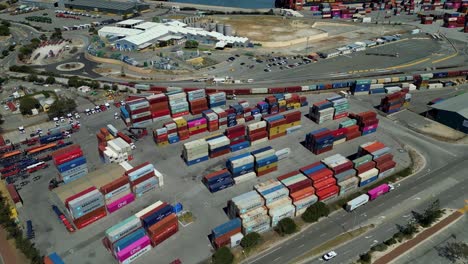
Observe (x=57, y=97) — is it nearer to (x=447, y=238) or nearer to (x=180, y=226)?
(x=180, y=226)

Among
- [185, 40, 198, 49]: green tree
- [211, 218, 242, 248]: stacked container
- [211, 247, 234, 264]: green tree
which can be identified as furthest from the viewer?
[185, 40, 198, 49]: green tree

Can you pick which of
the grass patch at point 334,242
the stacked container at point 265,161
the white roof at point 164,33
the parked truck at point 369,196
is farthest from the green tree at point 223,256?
the white roof at point 164,33

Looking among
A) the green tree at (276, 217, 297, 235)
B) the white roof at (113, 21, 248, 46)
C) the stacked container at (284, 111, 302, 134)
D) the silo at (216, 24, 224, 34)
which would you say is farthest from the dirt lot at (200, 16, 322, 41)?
the green tree at (276, 217, 297, 235)

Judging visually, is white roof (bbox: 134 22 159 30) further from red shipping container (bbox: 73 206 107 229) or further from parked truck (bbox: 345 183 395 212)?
parked truck (bbox: 345 183 395 212)

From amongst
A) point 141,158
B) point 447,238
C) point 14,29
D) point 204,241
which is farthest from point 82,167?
point 14,29

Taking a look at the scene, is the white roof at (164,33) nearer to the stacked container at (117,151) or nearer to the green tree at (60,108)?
the green tree at (60,108)

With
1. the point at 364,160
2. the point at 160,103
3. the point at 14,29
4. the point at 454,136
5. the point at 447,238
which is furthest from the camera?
the point at 14,29
